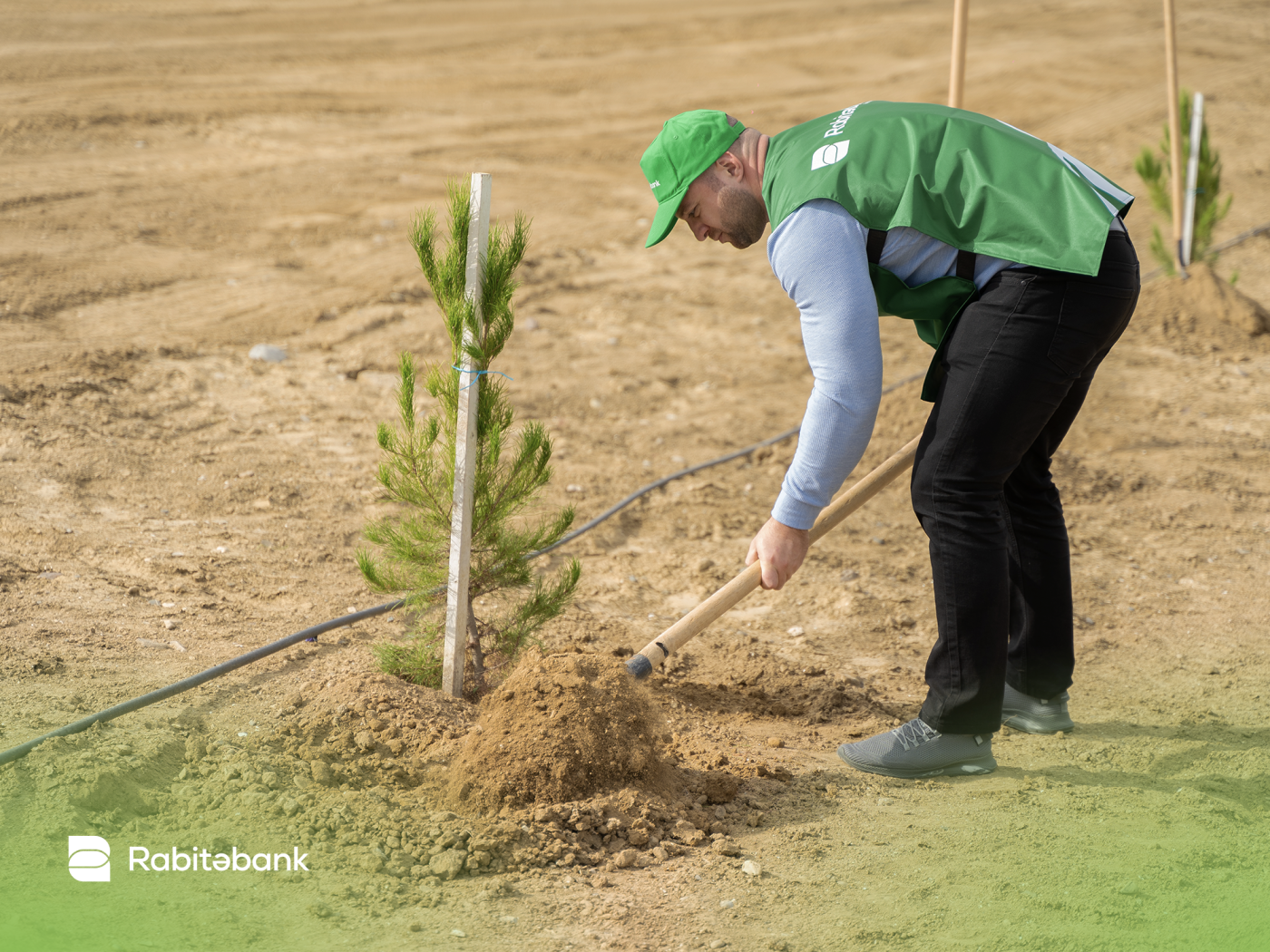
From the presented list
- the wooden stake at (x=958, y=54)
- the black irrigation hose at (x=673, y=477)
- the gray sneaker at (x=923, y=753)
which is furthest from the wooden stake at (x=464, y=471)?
the wooden stake at (x=958, y=54)

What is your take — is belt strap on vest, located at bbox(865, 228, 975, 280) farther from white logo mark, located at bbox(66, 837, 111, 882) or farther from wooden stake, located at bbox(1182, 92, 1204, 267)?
wooden stake, located at bbox(1182, 92, 1204, 267)

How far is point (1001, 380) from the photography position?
9.20ft

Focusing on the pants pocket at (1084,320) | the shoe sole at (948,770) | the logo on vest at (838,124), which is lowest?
the shoe sole at (948,770)

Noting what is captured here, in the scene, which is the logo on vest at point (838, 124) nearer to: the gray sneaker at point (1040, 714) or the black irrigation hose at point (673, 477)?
the gray sneaker at point (1040, 714)

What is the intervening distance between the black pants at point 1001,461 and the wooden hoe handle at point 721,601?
202 millimetres

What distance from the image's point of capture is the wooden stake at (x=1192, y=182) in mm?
7855

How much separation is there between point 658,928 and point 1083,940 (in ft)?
3.35

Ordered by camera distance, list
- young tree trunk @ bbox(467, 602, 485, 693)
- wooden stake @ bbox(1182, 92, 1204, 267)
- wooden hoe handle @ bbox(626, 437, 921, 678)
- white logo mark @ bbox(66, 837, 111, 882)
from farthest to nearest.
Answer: wooden stake @ bbox(1182, 92, 1204, 267) < young tree trunk @ bbox(467, 602, 485, 693) < wooden hoe handle @ bbox(626, 437, 921, 678) < white logo mark @ bbox(66, 837, 111, 882)

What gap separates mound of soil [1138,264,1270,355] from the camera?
7523 mm

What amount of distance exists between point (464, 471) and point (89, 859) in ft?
4.58

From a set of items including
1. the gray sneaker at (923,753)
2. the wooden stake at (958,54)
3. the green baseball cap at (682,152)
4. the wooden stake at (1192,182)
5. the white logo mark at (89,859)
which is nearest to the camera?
the white logo mark at (89,859)

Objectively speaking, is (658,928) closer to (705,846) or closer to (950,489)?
(705,846)

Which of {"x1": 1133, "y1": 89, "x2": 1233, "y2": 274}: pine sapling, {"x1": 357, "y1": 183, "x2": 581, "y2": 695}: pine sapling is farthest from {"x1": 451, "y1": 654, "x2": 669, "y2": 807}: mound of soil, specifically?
{"x1": 1133, "y1": 89, "x2": 1233, "y2": 274}: pine sapling

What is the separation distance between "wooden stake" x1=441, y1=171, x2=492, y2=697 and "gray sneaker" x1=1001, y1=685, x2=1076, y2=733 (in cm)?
181
